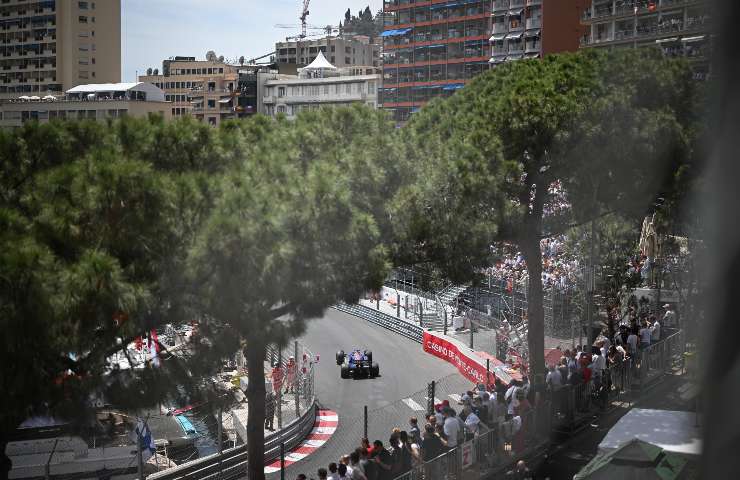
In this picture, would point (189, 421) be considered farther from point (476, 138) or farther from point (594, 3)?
point (594, 3)

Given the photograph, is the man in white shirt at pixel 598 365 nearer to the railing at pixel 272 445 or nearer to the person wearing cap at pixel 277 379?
the railing at pixel 272 445

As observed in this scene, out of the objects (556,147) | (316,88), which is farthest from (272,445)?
(316,88)

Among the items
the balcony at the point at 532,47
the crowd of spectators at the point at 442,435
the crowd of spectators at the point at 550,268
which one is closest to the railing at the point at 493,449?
the crowd of spectators at the point at 442,435

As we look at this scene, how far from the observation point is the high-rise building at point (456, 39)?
5728cm


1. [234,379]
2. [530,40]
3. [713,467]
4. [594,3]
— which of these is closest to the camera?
[713,467]

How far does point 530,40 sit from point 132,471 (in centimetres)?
5173

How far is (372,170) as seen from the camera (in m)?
11.8

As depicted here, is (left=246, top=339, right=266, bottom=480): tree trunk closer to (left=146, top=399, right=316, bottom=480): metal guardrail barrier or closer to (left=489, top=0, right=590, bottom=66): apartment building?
(left=146, top=399, right=316, bottom=480): metal guardrail barrier

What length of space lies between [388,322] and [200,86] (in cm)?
7209

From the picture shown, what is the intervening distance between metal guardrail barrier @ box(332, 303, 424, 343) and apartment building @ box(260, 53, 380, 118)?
48251 mm

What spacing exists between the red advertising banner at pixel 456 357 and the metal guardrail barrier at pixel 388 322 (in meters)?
1.62

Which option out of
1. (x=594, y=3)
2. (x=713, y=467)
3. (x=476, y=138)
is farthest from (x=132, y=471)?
(x=594, y=3)

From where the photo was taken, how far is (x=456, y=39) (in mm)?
67562

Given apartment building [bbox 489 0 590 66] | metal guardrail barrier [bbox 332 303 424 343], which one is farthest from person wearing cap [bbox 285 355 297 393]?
apartment building [bbox 489 0 590 66]
